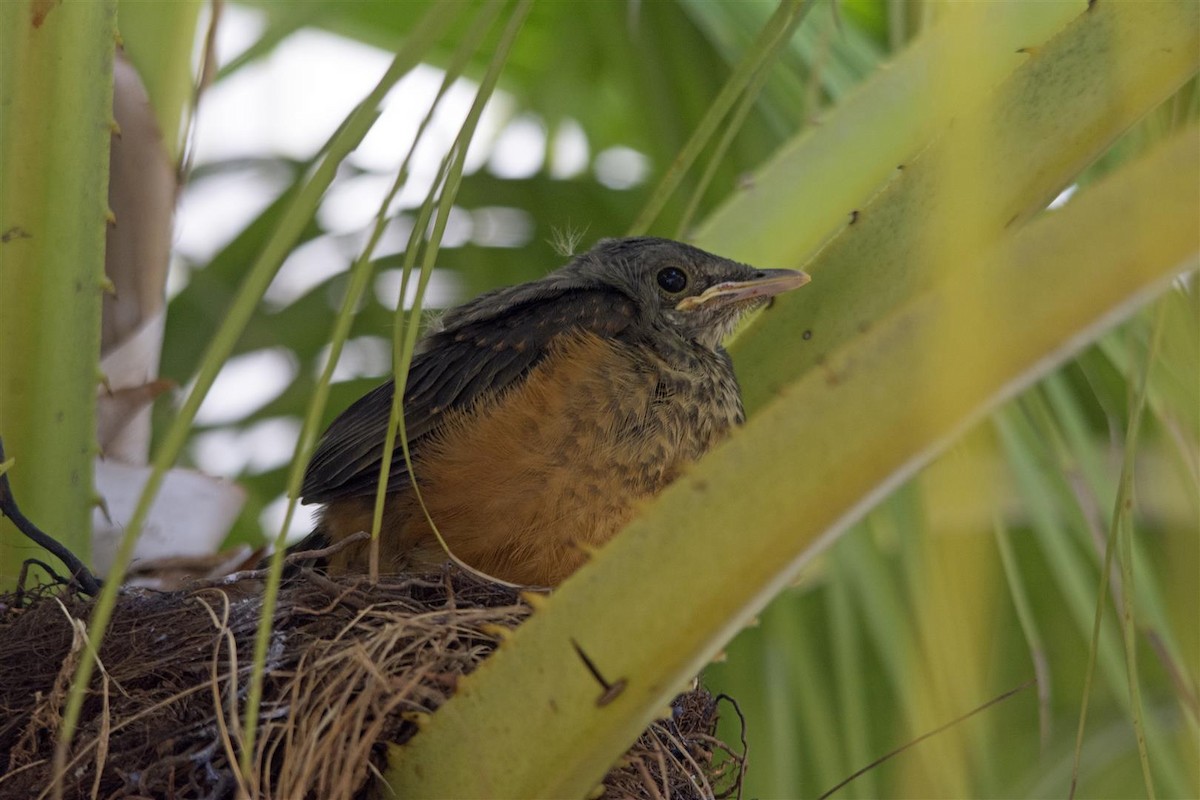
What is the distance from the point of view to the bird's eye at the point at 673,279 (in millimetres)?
2938

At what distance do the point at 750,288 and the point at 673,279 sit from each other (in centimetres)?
37

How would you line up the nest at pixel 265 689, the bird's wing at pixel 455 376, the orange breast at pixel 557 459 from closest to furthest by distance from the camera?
the nest at pixel 265 689 < the orange breast at pixel 557 459 < the bird's wing at pixel 455 376

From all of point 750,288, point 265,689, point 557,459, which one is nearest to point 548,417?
point 557,459

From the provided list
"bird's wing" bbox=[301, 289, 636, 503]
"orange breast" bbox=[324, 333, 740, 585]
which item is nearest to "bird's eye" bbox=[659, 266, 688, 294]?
"bird's wing" bbox=[301, 289, 636, 503]

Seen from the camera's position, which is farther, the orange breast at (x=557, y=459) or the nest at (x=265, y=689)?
the orange breast at (x=557, y=459)

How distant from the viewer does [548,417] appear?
2.43 metres

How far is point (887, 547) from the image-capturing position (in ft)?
10.1

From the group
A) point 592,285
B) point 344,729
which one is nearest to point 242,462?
point 592,285

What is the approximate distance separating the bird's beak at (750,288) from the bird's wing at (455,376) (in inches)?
6.5

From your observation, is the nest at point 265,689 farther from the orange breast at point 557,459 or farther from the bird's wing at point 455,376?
the bird's wing at point 455,376

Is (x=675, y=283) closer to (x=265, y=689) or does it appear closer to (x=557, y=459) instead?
(x=557, y=459)

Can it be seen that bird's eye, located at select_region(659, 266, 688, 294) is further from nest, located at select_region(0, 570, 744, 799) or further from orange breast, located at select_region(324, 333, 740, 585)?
nest, located at select_region(0, 570, 744, 799)

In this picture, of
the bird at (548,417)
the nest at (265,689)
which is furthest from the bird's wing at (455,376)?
the nest at (265,689)

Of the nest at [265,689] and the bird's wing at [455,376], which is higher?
the bird's wing at [455,376]
